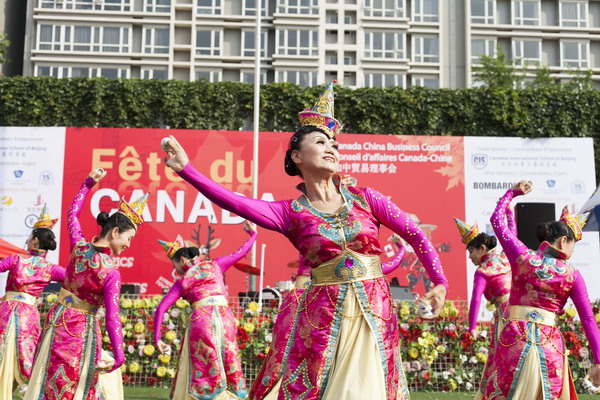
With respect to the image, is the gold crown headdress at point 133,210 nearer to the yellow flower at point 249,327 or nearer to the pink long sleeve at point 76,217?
the pink long sleeve at point 76,217

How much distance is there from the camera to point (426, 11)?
36.2 m

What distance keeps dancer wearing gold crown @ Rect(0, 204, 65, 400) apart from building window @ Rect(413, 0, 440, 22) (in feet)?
106

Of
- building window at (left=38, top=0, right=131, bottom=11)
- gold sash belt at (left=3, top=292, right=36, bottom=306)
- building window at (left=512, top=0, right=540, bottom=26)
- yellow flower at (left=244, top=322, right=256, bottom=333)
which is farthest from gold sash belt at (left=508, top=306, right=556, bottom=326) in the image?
building window at (left=512, top=0, right=540, bottom=26)

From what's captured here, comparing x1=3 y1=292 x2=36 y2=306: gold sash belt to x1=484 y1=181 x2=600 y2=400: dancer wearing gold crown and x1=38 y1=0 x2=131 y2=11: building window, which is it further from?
x1=38 y1=0 x2=131 y2=11: building window

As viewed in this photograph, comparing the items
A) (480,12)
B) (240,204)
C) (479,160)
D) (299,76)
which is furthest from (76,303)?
(480,12)

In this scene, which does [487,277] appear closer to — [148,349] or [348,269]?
[348,269]

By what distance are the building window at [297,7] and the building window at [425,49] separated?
530cm

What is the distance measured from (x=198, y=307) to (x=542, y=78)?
971 inches

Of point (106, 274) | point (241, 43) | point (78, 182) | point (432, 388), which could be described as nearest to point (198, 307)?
point (106, 274)

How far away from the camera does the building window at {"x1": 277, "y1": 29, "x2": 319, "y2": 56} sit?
35.7 m

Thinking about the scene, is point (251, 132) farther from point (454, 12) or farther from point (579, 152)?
point (454, 12)

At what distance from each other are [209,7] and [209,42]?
67.8 inches

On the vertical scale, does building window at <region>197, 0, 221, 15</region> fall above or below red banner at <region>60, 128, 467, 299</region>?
above

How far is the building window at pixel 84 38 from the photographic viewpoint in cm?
3462
